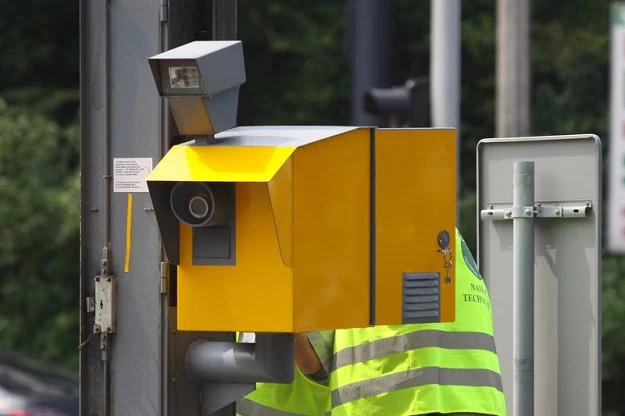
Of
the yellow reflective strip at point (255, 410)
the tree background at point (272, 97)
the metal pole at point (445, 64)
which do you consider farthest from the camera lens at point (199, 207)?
the tree background at point (272, 97)

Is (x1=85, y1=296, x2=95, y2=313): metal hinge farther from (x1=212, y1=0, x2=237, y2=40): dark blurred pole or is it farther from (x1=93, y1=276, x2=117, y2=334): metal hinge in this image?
(x1=212, y1=0, x2=237, y2=40): dark blurred pole

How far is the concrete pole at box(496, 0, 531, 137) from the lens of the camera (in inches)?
575

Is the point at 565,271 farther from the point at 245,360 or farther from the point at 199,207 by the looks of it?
the point at 199,207

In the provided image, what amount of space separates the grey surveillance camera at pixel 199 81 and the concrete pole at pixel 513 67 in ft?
35.2

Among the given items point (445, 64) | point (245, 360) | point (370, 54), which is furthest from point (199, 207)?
point (370, 54)

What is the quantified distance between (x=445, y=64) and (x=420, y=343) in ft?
23.7

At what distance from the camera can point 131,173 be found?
452cm

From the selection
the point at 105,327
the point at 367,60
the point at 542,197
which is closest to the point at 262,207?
the point at 105,327

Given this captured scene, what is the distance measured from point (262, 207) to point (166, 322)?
2.19 ft

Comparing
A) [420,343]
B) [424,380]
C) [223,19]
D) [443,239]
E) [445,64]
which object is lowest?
[424,380]

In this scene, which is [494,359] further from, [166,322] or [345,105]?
[345,105]

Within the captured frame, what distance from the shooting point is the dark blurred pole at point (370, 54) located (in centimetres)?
1215

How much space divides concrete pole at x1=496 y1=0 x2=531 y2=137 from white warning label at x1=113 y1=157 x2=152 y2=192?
34.0 feet

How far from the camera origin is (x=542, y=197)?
18.2ft
